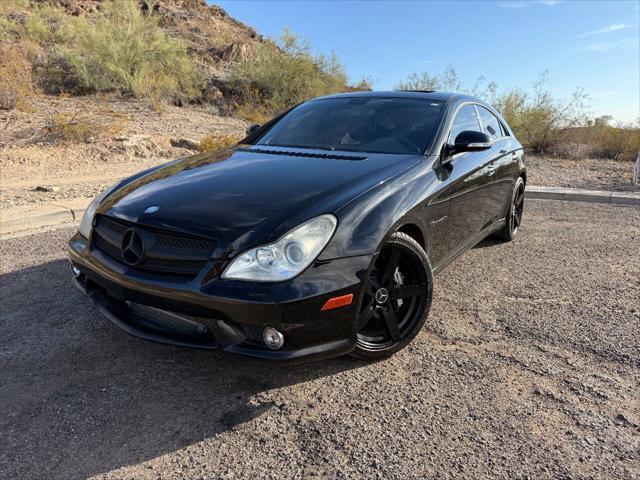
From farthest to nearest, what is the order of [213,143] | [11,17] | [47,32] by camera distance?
[11,17] → [47,32] → [213,143]

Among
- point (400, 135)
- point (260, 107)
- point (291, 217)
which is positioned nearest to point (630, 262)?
point (400, 135)

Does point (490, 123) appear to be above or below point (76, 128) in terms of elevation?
above

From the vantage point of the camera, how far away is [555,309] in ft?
11.9

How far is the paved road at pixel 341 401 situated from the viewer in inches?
81.1

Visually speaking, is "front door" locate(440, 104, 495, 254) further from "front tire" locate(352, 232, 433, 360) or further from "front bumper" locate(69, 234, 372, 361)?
"front bumper" locate(69, 234, 372, 361)

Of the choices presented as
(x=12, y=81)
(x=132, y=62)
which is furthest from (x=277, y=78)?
(x=12, y=81)

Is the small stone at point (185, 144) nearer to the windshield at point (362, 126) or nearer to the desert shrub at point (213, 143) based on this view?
the desert shrub at point (213, 143)

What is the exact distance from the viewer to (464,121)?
13.0ft

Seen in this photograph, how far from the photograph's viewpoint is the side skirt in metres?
3.43

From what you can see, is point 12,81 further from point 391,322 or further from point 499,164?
point 391,322

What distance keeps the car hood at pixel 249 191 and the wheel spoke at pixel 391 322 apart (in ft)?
2.29

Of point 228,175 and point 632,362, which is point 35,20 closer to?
point 228,175

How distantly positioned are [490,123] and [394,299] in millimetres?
2791

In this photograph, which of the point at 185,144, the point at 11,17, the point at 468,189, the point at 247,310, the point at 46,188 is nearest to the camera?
the point at 247,310
